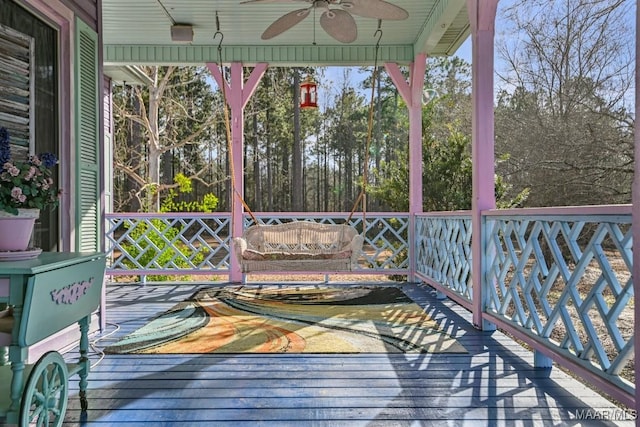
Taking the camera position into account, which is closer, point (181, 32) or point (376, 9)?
point (376, 9)

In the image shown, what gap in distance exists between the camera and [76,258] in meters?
1.85

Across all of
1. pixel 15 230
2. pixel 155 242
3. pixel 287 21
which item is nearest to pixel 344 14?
pixel 287 21

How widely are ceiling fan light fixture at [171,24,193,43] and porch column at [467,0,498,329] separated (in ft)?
8.48

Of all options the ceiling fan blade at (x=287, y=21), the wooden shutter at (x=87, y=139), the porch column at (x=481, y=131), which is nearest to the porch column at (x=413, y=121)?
the porch column at (x=481, y=131)

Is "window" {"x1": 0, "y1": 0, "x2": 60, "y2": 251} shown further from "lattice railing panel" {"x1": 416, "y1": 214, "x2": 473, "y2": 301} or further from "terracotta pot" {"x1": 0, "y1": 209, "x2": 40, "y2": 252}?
"lattice railing panel" {"x1": 416, "y1": 214, "x2": 473, "y2": 301}

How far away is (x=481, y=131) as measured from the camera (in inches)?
127

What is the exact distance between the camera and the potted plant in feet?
5.62

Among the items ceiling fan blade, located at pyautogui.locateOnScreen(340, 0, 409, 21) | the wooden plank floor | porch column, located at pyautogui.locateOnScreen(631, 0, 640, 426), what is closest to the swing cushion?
the wooden plank floor

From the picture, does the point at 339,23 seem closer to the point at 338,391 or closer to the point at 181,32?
the point at 181,32

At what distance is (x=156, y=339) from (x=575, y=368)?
2408 millimetres

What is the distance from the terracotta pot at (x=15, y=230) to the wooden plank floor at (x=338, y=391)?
74 centimetres

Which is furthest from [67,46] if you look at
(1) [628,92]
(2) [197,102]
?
(2) [197,102]

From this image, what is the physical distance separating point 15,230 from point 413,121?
4210 mm

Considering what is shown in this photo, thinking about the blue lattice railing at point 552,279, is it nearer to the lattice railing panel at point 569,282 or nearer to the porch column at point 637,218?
the lattice railing panel at point 569,282
